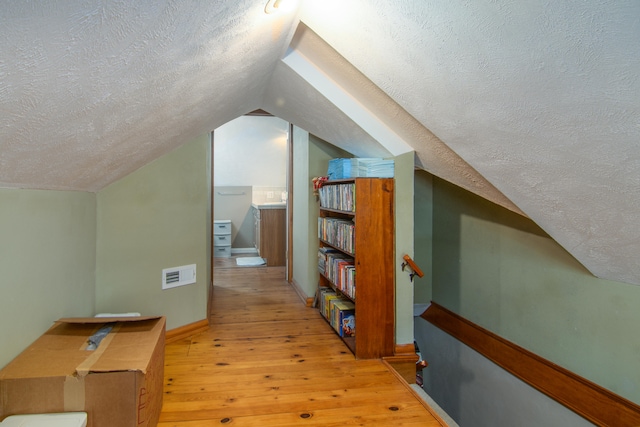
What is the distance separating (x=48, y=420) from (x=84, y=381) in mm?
150

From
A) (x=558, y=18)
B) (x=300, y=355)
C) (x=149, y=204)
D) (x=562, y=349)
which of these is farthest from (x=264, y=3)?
(x=562, y=349)

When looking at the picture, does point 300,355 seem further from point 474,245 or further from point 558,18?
point 558,18

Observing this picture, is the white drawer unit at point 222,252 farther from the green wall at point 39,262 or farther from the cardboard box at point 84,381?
the cardboard box at point 84,381

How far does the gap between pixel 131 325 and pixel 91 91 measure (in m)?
1.28

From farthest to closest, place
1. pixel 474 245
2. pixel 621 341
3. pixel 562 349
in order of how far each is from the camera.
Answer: pixel 474 245 < pixel 562 349 < pixel 621 341

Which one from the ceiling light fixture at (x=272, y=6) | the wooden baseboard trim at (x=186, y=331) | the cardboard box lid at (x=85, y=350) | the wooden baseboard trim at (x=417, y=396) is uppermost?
the ceiling light fixture at (x=272, y=6)

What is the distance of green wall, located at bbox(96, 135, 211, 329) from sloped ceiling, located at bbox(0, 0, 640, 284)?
0.28m

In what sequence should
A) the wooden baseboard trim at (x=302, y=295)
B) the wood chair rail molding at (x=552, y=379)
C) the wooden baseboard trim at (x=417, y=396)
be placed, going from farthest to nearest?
the wooden baseboard trim at (x=302, y=295), the wood chair rail molding at (x=552, y=379), the wooden baseboard trim at (x=417, y=396)

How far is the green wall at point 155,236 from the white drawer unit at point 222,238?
337 centimetres

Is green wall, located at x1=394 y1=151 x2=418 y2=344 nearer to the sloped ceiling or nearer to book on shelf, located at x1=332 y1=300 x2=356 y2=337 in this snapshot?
the sloped ceiling

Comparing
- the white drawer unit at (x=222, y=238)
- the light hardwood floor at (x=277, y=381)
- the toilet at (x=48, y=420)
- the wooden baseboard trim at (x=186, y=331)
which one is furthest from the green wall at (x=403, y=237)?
the white drawer unit at (x=222, y=238)

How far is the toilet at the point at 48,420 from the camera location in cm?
133

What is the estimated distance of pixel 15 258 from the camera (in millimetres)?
1532

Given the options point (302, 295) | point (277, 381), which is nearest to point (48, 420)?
point (277, 381)
